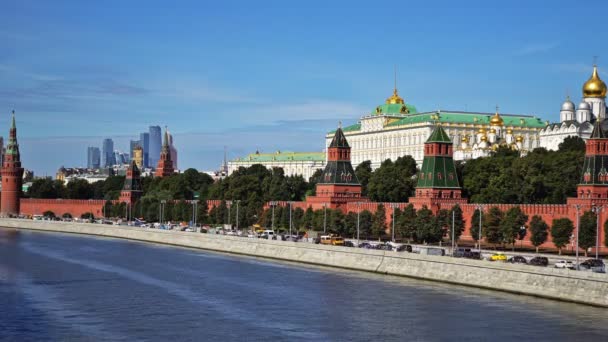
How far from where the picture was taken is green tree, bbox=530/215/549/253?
219ft

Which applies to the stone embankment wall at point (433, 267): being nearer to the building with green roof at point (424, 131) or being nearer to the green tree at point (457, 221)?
the green tree at point (457, 221)

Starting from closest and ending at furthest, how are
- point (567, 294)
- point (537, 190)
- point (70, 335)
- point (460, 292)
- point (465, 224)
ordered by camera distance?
point (70, 335) → point (567, 294) → point (460, 292) → point (465, 224) → point (537, 190)

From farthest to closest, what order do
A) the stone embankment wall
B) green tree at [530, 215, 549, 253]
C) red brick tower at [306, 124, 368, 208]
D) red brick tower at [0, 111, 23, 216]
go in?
red brick tower at [0, 111, 23, 216]
red brick tower at [306, 124, 368, 208]
green tree at [530, 215, 549, 253]
the stone embankment wall

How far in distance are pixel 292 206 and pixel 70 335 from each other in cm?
5638

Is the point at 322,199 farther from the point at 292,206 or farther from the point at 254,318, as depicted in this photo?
the point at 254,318

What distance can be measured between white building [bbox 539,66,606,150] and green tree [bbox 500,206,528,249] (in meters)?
55.5

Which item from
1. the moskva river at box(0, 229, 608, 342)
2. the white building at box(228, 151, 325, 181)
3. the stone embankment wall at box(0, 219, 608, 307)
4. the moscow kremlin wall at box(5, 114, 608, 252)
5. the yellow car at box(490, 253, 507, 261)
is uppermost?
the white building at box(228, 151, 325, 181)

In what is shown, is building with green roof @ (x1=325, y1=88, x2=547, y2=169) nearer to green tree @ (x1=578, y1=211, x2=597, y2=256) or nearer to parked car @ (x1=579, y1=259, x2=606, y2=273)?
green tree @ (x1=578, y1=211, x2=597, y2=256)

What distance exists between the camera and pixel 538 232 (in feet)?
219

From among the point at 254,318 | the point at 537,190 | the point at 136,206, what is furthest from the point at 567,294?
the point at 136,206

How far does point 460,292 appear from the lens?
160 feet

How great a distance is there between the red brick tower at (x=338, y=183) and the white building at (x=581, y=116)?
3977cm


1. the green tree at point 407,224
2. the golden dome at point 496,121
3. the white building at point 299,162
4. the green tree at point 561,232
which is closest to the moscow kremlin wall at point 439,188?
the green tree at point 561,232

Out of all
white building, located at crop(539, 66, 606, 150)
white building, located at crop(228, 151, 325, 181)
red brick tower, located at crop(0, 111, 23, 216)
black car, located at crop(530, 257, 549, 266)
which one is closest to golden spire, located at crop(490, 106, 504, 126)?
white building, located at crop(539, 66, 606, 150)
